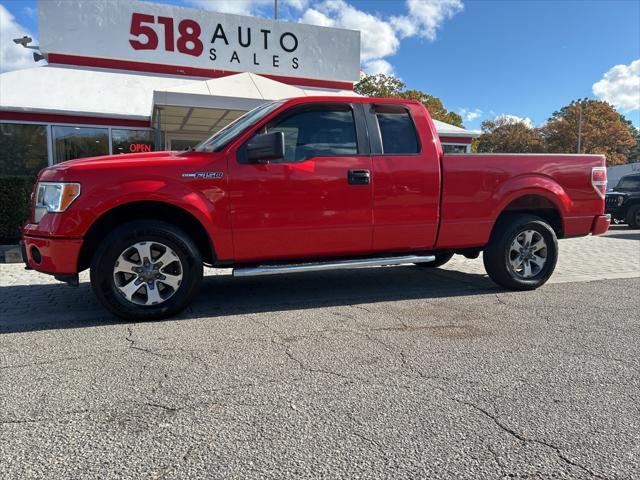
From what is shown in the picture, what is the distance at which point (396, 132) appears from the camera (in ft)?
17.0

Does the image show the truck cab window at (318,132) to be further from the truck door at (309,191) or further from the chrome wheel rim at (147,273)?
the chrome wheel rim at (147,273)

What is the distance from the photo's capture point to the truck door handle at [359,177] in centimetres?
485

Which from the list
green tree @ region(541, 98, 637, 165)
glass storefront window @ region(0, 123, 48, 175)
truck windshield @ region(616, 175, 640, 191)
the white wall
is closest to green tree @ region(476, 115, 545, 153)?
green tree @ region(541, 98, 637, 165)

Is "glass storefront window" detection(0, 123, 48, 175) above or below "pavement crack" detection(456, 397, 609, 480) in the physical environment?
above

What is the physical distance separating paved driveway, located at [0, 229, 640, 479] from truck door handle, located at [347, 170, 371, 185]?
1.29m

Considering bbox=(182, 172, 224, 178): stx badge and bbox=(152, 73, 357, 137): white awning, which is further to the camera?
bbox=(152, 73, 357, 137): white awning

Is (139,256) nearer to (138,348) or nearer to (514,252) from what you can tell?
(138,348)

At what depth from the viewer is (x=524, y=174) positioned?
18.3ft

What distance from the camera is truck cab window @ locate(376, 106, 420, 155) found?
5129 mm

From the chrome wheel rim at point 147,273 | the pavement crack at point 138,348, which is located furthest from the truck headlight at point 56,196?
the pavement crack at point 138,348

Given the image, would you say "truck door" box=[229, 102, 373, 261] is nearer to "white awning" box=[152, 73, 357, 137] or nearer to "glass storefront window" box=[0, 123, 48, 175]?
"white awning" box=[152, 73, 357, 137]

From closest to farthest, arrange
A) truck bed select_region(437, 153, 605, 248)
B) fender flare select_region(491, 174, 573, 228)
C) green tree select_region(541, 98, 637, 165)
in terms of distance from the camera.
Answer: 1. truck bed select_region(437, 153, 605, 248)
2. fender flare select_region(491, 174, 573, 228)
3. green tree select_region(541, 98, 637, 165)

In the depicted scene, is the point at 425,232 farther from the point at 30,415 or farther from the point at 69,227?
the point at 30,415

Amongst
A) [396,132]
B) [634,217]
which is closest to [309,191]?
[396,132]
